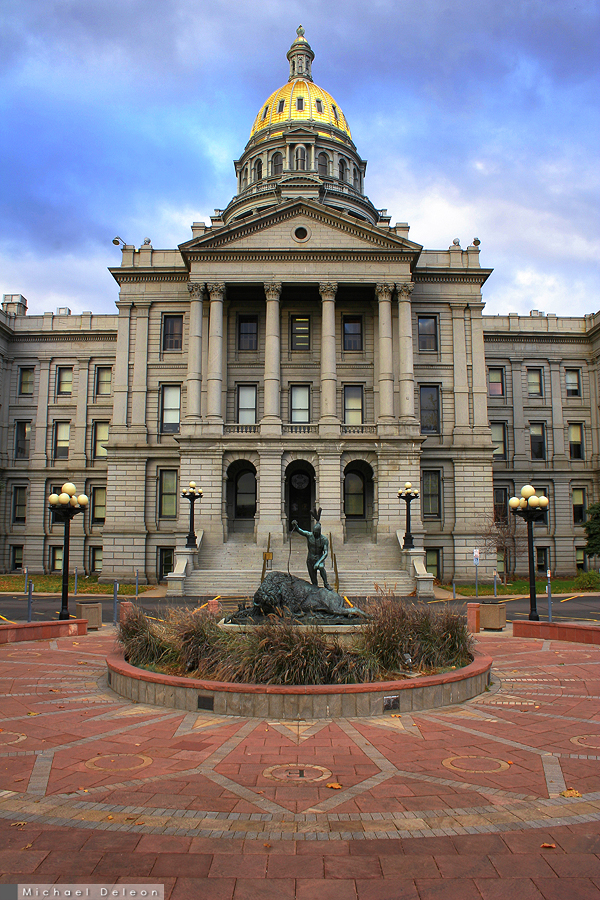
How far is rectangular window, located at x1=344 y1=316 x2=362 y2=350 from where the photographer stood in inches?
1679

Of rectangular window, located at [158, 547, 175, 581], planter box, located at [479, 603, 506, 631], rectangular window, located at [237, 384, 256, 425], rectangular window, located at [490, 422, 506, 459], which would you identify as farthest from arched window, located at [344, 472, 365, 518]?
planter box, located at [479, 603, 506, 631]

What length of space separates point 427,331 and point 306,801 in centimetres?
3971

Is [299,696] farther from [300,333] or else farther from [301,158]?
[301,158]

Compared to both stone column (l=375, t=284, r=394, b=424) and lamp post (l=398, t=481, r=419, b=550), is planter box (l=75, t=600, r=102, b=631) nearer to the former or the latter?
lamp post (l=398, t=481, r=419, b=550)

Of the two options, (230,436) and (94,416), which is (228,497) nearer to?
(230,436)

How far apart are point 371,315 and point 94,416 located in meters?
24.4

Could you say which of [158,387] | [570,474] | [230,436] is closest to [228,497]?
[230,436]

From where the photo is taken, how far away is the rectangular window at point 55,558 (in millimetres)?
52062

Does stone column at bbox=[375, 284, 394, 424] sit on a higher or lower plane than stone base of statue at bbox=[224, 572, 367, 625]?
higher

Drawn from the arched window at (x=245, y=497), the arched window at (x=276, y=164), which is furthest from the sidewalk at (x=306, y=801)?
the arched window at (x=276, y=164)

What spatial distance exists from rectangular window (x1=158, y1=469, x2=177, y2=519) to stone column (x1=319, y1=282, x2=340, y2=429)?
1082 cm

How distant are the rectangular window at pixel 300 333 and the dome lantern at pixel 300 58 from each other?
44.0 m

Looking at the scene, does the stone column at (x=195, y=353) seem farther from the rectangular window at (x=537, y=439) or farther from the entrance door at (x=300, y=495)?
the rectangular window at (x=537, y=439)

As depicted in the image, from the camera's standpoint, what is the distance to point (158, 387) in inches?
1688
